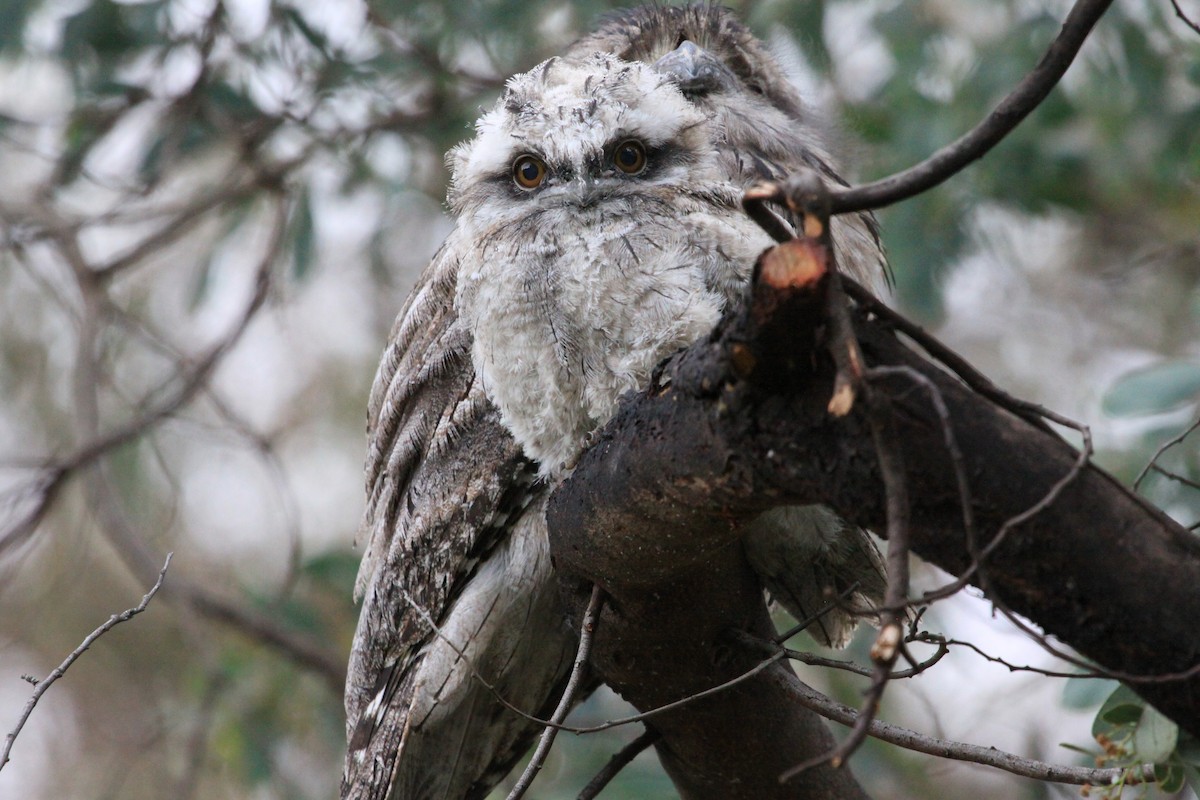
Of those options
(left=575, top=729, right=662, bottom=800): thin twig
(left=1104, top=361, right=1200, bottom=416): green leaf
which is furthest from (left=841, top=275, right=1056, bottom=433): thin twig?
(left=1104, top=361, right=1200, bottom=416): green leaf

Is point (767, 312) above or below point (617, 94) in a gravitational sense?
below

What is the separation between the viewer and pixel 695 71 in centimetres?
242

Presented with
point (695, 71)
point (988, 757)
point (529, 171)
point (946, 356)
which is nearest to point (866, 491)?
point (946, 356)

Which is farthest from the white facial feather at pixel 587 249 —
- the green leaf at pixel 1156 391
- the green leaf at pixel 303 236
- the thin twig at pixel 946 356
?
the green leaf at pixel 303 236

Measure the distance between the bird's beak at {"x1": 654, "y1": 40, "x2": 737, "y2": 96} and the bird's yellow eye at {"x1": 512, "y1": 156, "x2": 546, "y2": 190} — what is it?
50 cm

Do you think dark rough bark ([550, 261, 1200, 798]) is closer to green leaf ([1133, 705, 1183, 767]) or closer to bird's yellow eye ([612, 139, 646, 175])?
green leaf ([1133, 705, 1183, 767])

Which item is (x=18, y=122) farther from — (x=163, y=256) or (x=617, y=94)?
(x=617, y=94)

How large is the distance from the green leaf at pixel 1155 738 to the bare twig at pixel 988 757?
0.09 feet

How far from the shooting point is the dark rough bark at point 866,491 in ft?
3.57

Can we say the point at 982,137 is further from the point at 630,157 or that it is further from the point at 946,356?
the point at 630,157

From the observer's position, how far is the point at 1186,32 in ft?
12.4

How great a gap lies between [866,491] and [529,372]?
74cm

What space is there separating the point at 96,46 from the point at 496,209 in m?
2.60

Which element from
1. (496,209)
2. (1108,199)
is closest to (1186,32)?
(1108,199)
